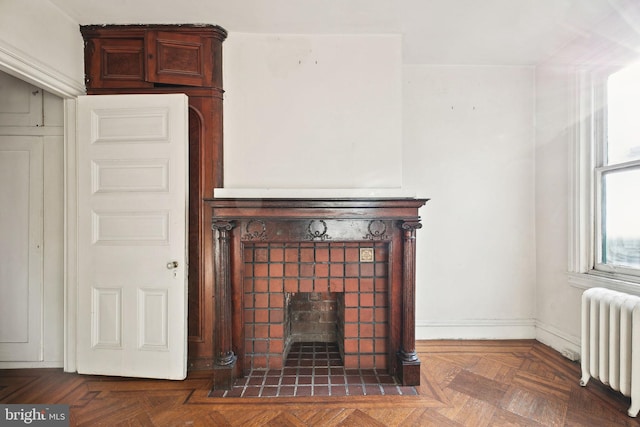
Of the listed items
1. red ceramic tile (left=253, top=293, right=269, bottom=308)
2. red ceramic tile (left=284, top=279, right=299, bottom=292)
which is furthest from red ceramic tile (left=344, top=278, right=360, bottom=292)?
red ceramic tile (left=253, top=293, right=269, bottom=308)

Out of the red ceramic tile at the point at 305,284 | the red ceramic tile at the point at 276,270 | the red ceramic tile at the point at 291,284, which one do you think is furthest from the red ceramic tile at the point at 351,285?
the red ceramic tile at the point at 276,270

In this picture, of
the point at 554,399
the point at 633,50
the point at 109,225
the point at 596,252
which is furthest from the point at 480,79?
the point at 109,225

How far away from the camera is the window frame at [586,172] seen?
2.41 meters

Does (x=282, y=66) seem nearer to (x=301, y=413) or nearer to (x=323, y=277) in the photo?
(x=323, y=277)

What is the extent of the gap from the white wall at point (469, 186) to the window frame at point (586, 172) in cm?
41

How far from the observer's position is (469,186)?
2.91m

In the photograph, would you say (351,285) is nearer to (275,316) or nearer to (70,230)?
(275,316)

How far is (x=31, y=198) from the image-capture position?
7.86ft

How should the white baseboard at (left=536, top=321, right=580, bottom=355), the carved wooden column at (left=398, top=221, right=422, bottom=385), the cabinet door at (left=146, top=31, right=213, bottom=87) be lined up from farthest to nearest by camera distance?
the white baseboard at (left=536, top=321, right=580, bottom=355), the cabinet door at (left=146, top=31, right=213, bottom=87), the carved wooden column at (left=398, top=221, right=422, bottom=385)

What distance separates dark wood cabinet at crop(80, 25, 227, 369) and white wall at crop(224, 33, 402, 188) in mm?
114

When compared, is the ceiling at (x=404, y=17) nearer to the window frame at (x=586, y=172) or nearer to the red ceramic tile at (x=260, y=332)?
the window frame at (x=586, y=172)

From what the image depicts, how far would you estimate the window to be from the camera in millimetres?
2197

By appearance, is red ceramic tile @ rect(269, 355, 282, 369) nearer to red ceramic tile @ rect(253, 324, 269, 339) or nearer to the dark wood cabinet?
red ceramic tile @ rect(253, 324, 269, 339)

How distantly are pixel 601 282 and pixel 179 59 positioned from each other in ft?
11.5
